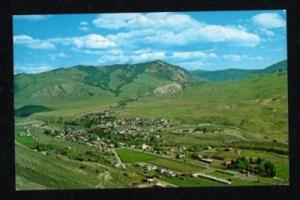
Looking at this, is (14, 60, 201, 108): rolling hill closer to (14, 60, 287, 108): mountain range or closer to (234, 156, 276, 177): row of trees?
(14, 60, 287, 108): mountain range

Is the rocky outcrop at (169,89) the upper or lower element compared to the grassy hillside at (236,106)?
upper

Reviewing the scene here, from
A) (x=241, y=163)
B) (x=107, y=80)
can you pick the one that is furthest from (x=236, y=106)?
(x=107, y=80)

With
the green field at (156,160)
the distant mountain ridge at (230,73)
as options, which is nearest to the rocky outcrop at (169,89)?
the distant mountain ridge at (230,73)

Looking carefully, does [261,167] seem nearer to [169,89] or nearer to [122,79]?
[169,89]

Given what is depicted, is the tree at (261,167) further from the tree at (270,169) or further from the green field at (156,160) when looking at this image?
the green field at (156,160)

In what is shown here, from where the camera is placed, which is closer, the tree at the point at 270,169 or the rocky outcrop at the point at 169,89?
the tree at the point at 270,169

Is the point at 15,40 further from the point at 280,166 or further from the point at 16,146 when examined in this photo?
the point at 280,166

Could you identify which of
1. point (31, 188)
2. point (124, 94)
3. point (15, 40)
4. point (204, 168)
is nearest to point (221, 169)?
point (204, 168)

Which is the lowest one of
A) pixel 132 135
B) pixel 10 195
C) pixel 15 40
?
pixel 10 195

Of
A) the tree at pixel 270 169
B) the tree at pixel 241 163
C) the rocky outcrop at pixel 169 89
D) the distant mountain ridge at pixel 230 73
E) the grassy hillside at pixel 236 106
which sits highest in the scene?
the distant mountain ridge at pixel 230 73
